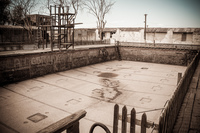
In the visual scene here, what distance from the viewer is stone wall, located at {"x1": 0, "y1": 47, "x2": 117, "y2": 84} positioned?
9.36 metres

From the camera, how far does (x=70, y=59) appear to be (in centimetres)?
1392

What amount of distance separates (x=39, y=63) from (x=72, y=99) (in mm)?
5173

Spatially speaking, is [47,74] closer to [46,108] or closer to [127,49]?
[46,108]

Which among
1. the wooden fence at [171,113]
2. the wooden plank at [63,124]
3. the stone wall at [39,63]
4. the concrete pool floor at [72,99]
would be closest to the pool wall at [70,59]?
the stone wall at [39,63]

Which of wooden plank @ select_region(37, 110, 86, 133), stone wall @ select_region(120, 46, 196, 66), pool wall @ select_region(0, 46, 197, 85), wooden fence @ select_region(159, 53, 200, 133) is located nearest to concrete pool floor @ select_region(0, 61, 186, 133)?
pool wall @ select_region(0, 46, 197, 85)

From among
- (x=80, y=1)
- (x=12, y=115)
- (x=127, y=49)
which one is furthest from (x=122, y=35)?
(x=12, y=115)

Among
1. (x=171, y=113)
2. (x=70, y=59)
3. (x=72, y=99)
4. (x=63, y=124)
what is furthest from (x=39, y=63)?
(x=63, y=124)

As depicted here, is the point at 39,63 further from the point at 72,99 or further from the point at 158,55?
the point at 158,55

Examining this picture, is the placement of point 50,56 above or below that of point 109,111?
above

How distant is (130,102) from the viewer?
24.2ft

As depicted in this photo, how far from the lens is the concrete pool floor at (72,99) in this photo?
18.1 feet

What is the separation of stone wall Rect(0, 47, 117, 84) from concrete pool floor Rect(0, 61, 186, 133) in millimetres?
606

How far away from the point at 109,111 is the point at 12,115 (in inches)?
149

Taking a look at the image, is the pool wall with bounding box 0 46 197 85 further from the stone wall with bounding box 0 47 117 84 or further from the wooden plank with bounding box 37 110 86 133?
the wooden plank with bounding box 37 110 86 133
